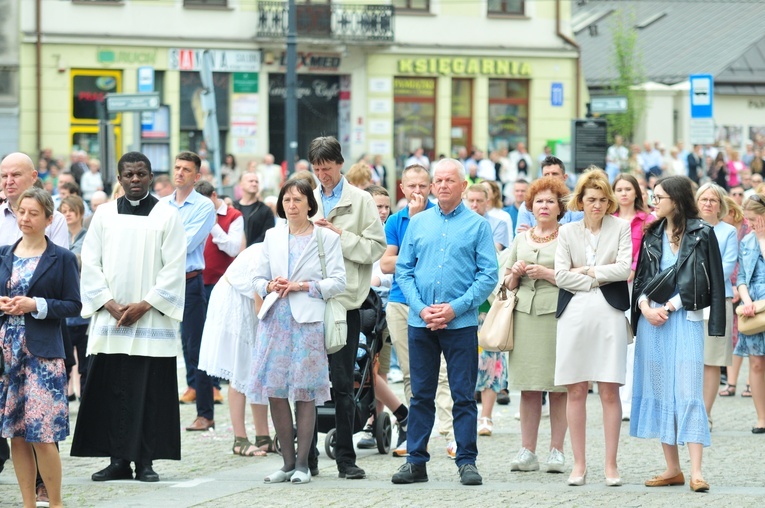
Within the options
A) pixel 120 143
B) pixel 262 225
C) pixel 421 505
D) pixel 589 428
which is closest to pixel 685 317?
pixel 421 505

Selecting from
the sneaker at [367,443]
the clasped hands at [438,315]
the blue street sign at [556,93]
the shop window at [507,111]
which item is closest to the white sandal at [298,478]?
the clasped hands at [438,315]

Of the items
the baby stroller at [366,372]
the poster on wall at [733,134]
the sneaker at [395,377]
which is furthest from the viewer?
the poster on wall at [733,134]

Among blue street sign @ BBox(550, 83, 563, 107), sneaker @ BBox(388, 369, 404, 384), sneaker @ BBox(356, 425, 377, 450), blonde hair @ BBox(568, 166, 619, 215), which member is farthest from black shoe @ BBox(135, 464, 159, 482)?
blue street sign @ BBox(550, 83, 563, 107)

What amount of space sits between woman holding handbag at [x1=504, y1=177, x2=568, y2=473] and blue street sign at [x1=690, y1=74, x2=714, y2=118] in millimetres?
12672

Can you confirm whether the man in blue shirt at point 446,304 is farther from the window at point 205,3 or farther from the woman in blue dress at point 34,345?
the window at point 205,3

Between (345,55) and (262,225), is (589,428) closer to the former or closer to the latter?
(262,225)

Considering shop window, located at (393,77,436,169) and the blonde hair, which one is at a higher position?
shop window, located at (393,77,436,169)

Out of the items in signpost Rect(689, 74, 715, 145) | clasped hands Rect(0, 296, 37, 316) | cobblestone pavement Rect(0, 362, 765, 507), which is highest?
signpost Rect(689, 74, 715, 145)

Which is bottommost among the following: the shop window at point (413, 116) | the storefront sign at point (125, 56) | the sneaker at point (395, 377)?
the sneaker at point (395, 377)

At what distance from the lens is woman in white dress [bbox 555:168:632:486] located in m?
9.93

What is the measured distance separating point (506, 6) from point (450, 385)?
36.5 meters

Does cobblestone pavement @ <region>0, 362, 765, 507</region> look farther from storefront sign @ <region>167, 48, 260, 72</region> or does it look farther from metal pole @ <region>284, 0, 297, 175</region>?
storefront sign @ <region>167, 48, 260, 72</region>

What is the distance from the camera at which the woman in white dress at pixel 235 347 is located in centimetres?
1127

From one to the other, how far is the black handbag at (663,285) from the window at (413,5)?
35130mm
